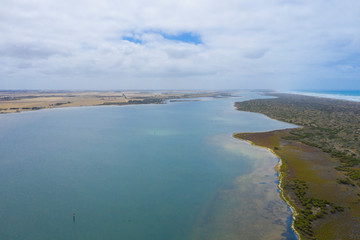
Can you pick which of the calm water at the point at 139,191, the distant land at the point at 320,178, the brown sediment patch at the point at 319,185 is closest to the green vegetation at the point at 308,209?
the distant land at the point at 320,178

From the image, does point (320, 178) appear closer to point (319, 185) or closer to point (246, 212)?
point (319, 185)

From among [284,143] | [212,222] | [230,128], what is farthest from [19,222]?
[230,128]

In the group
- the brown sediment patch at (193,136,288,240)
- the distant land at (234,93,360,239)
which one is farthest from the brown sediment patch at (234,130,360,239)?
the brown sediment patch at (193,136,288,240)

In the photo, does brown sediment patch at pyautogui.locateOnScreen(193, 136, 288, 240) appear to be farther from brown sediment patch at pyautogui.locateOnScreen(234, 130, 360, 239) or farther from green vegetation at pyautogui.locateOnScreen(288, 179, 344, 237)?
brown sediment patch at pyautogui.locateOnScreen(234, 130, 360, 239)

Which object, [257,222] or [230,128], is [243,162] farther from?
[230,128]

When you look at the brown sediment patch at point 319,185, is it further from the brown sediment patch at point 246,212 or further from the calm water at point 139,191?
the calm water at point 139,191

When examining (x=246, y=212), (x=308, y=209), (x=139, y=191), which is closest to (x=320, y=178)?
(x=308, y=209)
